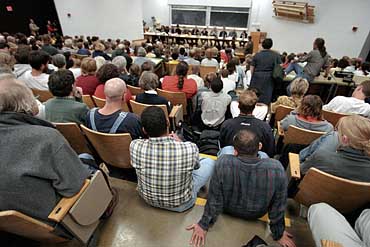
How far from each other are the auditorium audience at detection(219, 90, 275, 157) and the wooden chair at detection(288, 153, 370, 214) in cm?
46

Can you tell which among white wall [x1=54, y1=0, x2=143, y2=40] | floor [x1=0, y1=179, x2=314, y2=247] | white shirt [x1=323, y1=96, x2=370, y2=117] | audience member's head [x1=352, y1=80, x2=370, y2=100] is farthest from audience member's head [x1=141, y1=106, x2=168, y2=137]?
white wall [x1=54, y1=0, x2=143, y2=40]

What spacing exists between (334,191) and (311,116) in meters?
0.89

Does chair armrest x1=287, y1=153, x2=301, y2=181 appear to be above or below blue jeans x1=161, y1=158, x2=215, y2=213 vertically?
above

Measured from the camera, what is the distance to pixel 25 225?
3.13 ft

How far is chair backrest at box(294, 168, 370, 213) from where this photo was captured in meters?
1.15

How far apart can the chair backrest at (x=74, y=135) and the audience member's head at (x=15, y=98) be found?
0.54m

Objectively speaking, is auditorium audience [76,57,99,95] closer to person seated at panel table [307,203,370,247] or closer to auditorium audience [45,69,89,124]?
auditorium audience [45,69,89,124]

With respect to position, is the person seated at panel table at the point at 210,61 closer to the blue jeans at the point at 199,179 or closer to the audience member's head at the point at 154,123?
the blue jeans at the point at 199,179

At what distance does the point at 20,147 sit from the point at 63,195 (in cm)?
32

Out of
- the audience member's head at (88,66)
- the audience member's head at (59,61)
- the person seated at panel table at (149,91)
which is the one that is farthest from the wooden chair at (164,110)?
the audience member's head at (59,61)

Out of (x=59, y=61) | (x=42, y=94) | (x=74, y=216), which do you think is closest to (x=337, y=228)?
(x=74, y=216)

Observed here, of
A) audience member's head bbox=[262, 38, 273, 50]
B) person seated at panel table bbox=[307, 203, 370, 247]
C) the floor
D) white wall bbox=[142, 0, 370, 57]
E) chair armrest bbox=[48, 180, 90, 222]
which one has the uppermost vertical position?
white wall bbox=[142, 0, 370, 57]

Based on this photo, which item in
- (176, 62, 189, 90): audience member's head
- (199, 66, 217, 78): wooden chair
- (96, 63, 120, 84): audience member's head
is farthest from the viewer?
(199, 66, 217, 78): wooden chair

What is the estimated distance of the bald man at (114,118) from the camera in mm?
1694
